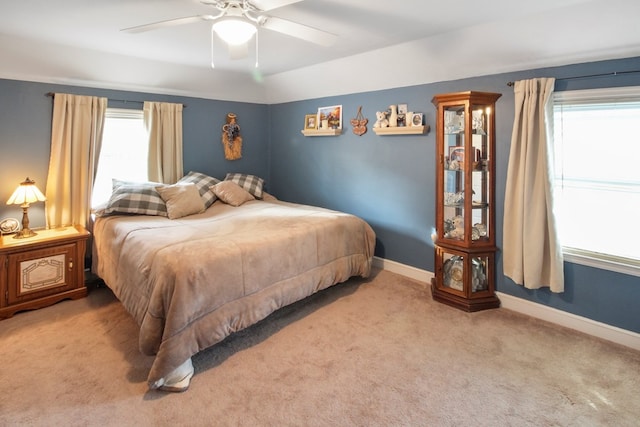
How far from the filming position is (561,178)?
2701 mm

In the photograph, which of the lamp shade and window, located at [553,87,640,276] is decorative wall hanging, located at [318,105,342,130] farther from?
the lamp shade

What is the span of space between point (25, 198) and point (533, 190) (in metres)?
4.11

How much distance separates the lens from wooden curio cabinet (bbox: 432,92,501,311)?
2.91m

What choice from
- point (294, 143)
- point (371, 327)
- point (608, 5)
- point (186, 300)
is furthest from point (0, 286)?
point (608, 5)

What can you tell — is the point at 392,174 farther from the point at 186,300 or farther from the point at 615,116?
the point at 186,300

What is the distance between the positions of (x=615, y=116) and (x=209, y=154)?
4.07 meters

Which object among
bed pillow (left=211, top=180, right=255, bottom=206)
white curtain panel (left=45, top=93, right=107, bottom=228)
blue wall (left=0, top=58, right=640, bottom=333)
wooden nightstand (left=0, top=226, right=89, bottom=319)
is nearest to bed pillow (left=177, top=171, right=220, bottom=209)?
bed pillow (left=211, top=180, right=255, bottom=206)

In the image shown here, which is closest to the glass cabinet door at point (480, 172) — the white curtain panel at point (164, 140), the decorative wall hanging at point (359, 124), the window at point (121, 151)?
the decorative wall hanging at point (359, 124)

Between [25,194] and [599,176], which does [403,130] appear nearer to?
[599,176]

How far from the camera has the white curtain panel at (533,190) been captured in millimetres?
2617

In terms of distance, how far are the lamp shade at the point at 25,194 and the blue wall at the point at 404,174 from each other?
2.81 metres

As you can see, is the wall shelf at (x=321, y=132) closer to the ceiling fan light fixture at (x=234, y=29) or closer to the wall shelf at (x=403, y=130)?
the wall shelf at (x=403, y=130)

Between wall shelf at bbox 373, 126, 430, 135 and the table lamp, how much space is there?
3.18 m

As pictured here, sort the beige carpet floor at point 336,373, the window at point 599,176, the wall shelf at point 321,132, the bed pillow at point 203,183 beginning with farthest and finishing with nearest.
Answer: the wall shelf at point 321,132 → the bed pillow at point 203,183 → the window at point 599,176 → the beige carpet floor at point 336,373
